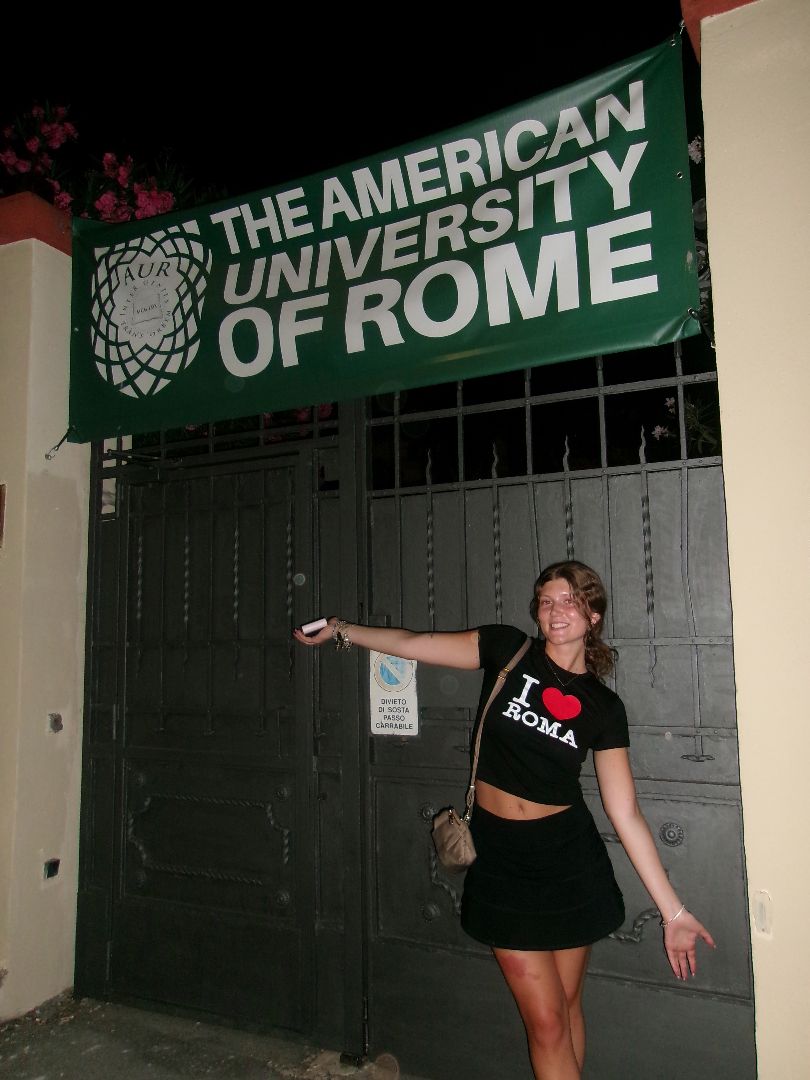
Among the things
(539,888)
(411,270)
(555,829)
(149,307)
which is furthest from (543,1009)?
(149,307)

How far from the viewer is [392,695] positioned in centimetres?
350

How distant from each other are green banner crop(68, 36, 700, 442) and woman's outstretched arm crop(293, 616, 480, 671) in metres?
1.12

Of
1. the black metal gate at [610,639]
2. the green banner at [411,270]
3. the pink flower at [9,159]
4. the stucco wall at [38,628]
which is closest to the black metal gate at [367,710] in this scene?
the black metal gate at [610,639]

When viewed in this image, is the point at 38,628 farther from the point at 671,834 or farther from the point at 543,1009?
the point at 671,834

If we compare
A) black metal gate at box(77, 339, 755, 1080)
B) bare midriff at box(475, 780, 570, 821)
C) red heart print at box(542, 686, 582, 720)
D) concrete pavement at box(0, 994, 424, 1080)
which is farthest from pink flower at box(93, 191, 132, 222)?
concrete pavement at box(0, 994, 424, 1080)

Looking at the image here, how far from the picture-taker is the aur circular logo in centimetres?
347

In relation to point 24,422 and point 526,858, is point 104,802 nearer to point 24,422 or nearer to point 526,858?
point 24,422

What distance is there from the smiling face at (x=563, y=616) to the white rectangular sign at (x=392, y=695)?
0.89 meters

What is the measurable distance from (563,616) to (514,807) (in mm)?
693

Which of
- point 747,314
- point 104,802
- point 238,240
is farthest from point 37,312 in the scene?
point 747,314

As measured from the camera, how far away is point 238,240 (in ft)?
12.7

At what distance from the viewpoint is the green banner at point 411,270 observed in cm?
299

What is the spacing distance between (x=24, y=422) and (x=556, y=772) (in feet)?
10.8

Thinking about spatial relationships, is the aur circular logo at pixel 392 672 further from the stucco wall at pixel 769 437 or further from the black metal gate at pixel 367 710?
the stucco wall at pixel 769 437
